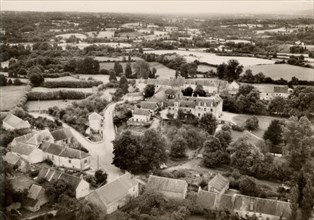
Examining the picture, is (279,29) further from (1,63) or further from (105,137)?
(1,63)

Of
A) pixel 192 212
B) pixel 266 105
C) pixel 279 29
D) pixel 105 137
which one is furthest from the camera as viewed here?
pixel 279 29

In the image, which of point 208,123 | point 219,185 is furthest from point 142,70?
point 219,185

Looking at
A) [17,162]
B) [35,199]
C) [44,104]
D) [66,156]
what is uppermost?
[66,156]

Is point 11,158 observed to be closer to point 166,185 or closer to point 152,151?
point 152,151

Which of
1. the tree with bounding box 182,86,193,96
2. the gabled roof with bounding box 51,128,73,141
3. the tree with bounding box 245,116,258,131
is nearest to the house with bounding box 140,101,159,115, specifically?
the tree with bounding box 182,86,193,96

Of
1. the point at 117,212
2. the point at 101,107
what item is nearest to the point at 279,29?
the point at 101,107

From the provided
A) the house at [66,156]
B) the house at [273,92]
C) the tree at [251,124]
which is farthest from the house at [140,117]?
the house at [273,92]
